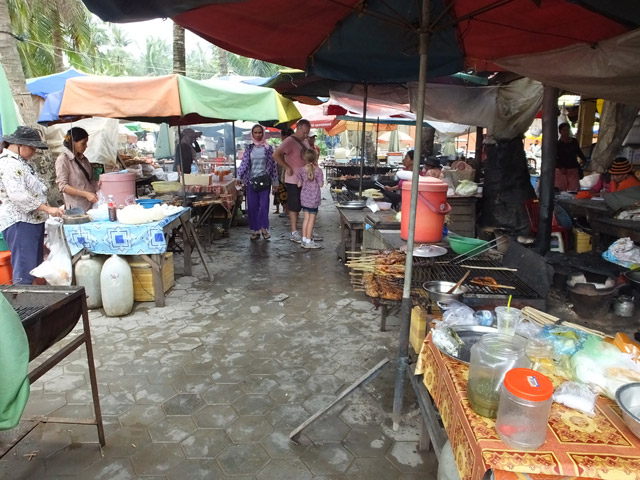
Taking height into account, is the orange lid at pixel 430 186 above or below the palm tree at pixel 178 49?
below

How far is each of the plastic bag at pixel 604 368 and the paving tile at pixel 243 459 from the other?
188cm

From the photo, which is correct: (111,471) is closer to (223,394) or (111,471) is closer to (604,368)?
(223,394)

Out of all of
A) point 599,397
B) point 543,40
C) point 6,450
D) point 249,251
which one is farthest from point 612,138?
point 6,450

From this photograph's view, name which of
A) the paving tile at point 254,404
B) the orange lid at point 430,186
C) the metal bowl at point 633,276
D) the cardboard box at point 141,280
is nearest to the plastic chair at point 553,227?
the metal bowl at point 633,276

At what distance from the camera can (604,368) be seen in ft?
5.86

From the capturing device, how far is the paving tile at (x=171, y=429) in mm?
2854

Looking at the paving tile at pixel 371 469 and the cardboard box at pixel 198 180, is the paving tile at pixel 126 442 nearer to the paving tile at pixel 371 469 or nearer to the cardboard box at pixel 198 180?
the paving tile at pixel 371 469

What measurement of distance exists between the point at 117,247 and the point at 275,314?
6.51 ft

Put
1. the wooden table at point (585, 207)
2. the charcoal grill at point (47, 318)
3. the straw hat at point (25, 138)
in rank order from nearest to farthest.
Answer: the charcoal grill at point (47, 318) < the straw hat at point (25, 138) < the wooden table at point (585, 207)

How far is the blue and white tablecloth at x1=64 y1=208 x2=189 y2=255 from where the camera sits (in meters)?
4.80

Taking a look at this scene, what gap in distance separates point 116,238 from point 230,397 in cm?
255

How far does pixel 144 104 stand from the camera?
16.4 feet

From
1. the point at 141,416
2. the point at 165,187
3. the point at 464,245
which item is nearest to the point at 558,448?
the point at 464,245

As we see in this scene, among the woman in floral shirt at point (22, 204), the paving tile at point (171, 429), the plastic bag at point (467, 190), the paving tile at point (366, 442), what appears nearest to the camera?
the paving tile at point (366, 442)
